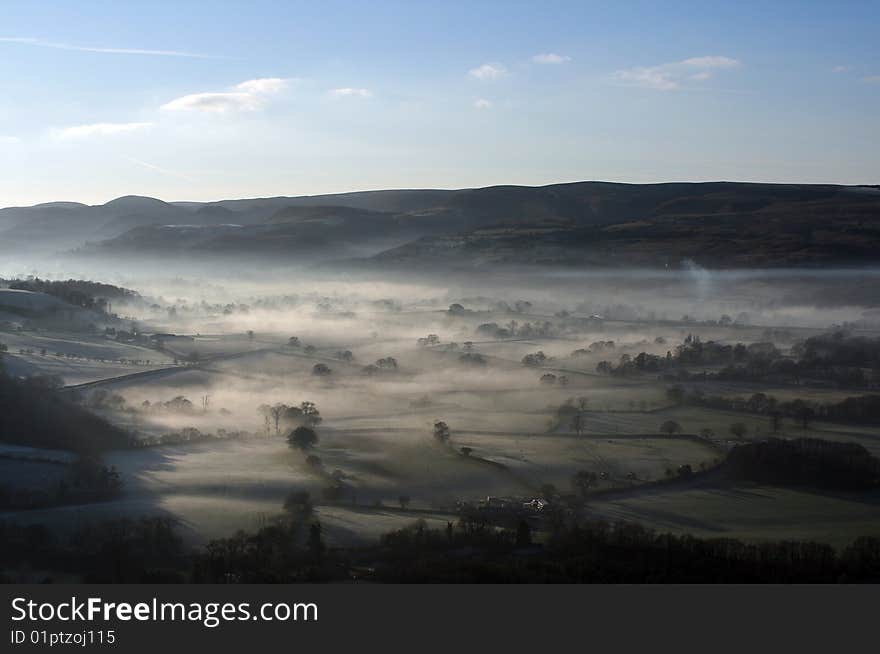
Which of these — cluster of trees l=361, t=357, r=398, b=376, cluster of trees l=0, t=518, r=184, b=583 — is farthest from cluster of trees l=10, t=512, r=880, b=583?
cluster of trees l=361, t=357, r=398, b=376

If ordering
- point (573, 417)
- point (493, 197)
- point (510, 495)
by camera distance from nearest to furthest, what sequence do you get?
point (510, 495) → point (573, 417) → point (493, 197)

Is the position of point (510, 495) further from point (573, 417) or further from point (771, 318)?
point (771, 318)

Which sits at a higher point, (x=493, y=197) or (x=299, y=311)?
(x=493, y=197)

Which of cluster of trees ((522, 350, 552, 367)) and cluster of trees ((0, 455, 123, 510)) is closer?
cluster of trees ((0, 455, 123, 510))

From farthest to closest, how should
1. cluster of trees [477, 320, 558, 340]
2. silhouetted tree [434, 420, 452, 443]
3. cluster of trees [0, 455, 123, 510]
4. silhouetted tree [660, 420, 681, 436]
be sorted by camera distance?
cluster of trees [477, 320, 558, 340]
silhouetted tree [660, 420, 681, 436]
silhouetted tree [434, 420, 452, 443]
cluster of trees [0, 455, 123, 510]

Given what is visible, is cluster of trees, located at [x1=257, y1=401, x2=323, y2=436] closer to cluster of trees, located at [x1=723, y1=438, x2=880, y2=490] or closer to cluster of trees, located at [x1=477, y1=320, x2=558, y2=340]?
cluster of trees, located at [x1=723, y1=438, x2=880, y2=490]

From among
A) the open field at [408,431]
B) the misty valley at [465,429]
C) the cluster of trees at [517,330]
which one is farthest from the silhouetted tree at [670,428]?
the cluster of trees at [517,330]

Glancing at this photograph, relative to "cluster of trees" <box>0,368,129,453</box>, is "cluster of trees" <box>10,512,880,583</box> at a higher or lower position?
lower

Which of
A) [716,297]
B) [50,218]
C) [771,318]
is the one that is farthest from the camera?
[50,218]

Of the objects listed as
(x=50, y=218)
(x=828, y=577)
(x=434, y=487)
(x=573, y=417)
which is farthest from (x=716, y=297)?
(x=50, y=218)
